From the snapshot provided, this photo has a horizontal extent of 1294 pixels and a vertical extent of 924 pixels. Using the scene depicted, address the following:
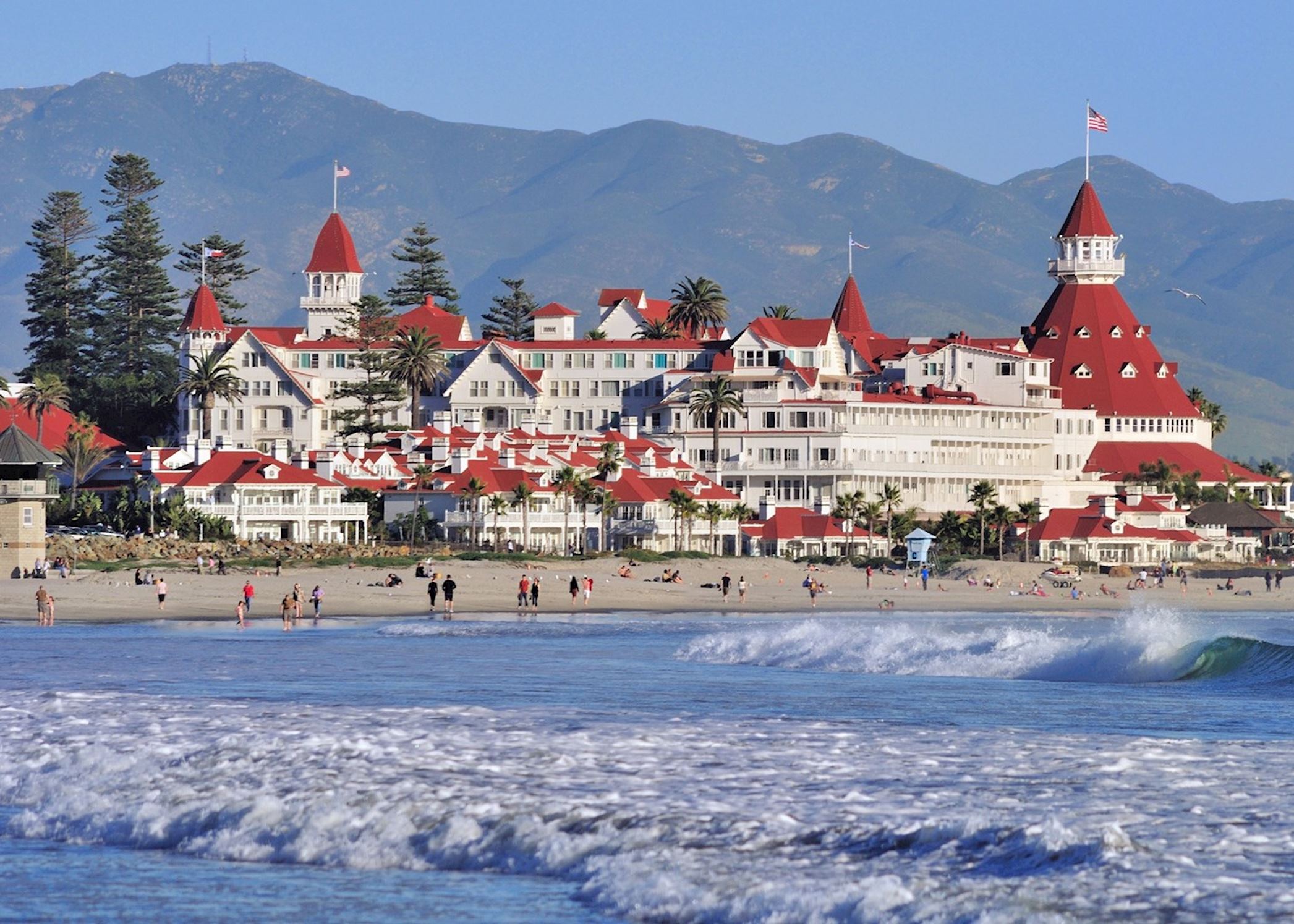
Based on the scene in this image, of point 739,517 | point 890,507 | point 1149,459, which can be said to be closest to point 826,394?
point 890,507

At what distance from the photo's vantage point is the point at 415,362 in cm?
11219

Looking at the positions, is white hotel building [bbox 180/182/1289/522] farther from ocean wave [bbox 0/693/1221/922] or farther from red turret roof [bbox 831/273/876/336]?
ocean wave [bbox 0/693/1221/922]

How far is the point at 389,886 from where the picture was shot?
56.9 ft

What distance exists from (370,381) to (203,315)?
13337 millimetres

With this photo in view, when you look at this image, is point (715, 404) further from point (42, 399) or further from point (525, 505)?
point (42, 399)

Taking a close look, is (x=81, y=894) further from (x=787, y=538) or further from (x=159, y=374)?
(x=159, y=374)

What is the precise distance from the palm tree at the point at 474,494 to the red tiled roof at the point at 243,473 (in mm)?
5812

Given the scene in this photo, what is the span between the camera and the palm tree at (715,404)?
Answer: 105 metres

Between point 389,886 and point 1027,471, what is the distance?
3856 inches

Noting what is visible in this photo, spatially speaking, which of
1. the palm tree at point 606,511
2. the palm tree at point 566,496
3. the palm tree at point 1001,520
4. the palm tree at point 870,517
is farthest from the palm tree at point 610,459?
the palm tree at point 1001,520

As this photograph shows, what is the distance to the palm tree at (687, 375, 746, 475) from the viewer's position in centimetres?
10531

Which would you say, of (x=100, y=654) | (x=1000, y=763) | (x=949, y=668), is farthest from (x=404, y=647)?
(x=1000, y=763)

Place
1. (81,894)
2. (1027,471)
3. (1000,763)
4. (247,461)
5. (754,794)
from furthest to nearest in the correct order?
(1027,471), (247,461), (1000,763), (754,794), (81,894)

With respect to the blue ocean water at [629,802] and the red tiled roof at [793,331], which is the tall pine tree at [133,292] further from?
the blue ocean water at [629,802]
